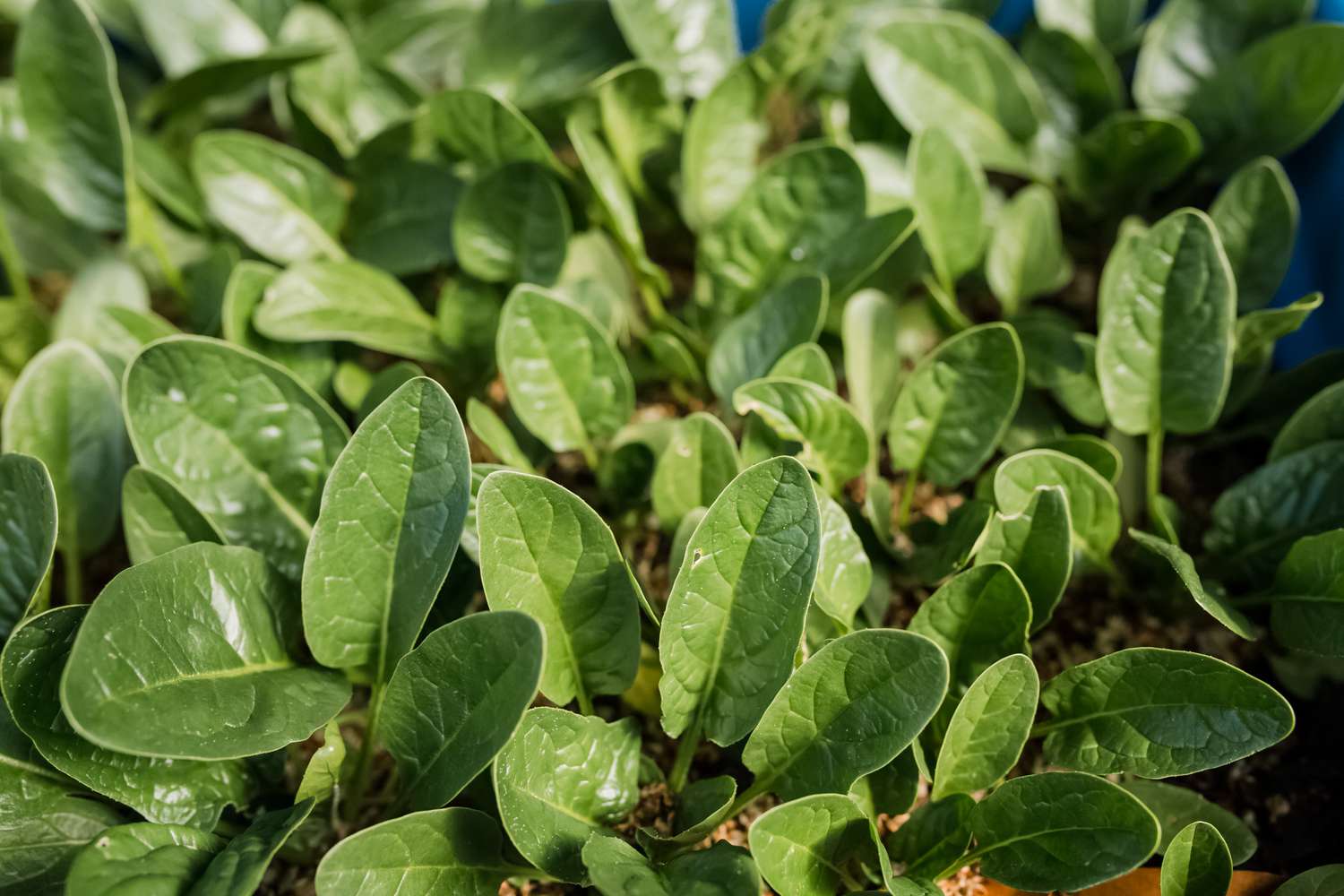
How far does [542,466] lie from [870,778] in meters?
0.36

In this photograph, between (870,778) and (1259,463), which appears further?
(1259,463)

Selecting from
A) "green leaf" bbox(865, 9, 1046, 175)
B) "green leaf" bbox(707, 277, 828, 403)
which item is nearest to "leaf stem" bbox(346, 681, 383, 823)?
"green leaf" bbox(707, 277, 828, 403)

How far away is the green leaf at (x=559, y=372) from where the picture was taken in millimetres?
805

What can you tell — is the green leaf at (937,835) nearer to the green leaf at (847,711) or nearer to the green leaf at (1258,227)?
the green leaf at (847,711)

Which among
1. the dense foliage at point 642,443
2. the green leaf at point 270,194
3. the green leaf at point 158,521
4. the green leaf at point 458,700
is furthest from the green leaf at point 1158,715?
the green leaf at point 270,194

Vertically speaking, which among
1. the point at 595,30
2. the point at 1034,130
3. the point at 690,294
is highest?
the point at 595,30

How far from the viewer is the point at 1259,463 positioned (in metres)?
0.92

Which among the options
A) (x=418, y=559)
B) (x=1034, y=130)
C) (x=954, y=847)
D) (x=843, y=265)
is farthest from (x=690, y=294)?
(x=954, y=847)

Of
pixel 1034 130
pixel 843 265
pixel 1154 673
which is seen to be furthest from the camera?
pixel 1034 130

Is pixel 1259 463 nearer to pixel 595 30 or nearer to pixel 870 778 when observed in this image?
pixel 870 778

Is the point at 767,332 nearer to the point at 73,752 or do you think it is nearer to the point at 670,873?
the point at 670,873

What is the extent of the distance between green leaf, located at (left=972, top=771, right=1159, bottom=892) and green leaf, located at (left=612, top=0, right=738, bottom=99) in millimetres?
645

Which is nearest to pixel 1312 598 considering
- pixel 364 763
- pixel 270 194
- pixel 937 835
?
pixel 937 835

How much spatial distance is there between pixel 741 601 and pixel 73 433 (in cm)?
54
